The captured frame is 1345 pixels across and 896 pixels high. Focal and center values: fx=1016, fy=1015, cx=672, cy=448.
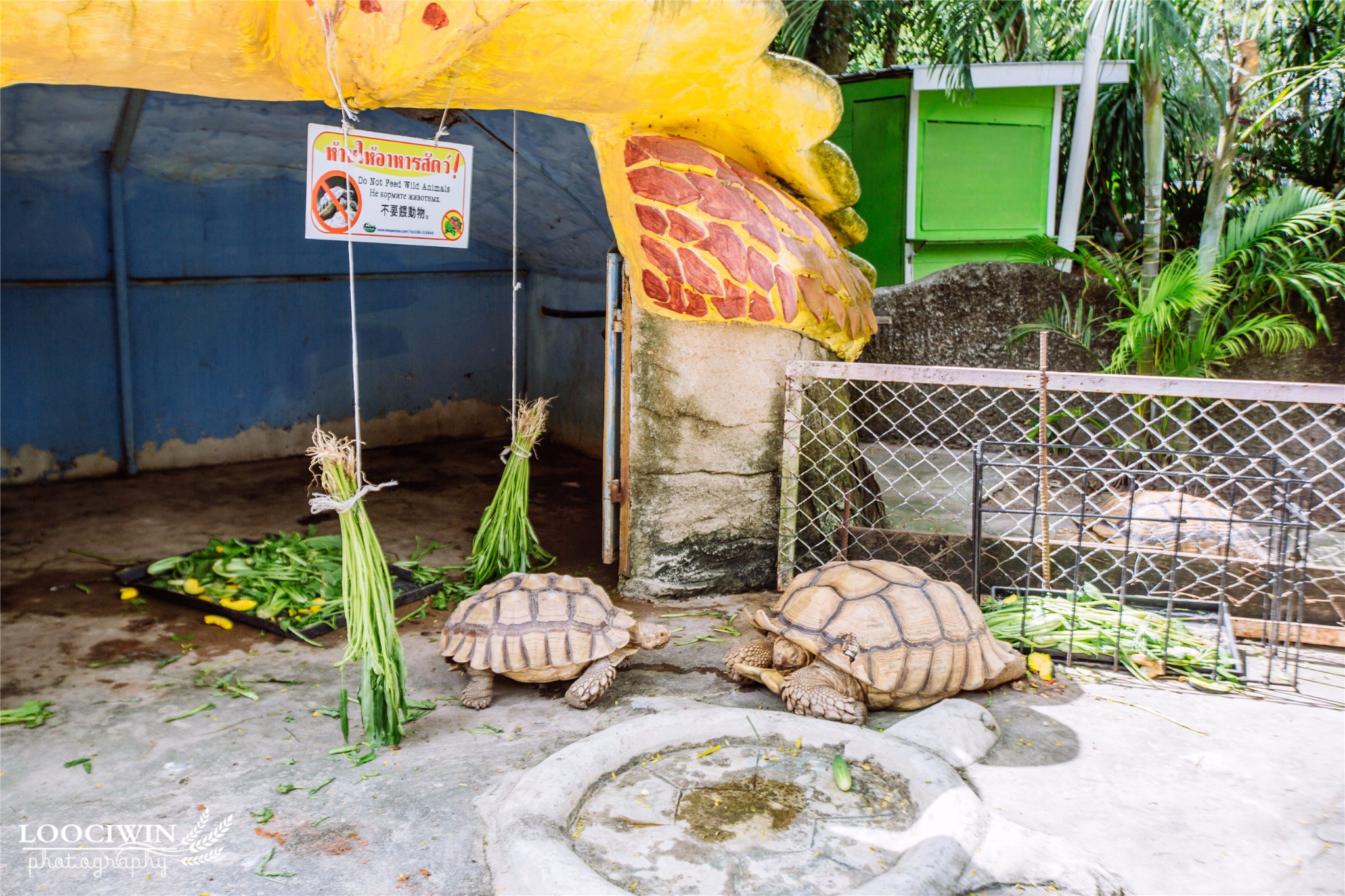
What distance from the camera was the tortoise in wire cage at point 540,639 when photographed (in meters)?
4.54

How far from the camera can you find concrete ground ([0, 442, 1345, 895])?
3.34 m

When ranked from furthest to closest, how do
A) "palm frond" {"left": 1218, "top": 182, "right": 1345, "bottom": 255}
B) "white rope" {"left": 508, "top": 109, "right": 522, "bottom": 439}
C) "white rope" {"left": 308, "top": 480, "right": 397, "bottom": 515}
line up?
"palm frond" {"left": 1218, "top": 182, "right": 1345, "bottom": 255}, "white rope" {"left": 508, "top": 109, "right": 522, "bottom": 439}, "white rope" {"left": 308, "top": 480, "right": 397, "bottom": 515}

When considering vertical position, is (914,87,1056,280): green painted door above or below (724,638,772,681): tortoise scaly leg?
above

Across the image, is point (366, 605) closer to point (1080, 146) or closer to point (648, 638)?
point (648, 638)

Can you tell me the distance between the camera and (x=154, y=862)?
3.36 metres

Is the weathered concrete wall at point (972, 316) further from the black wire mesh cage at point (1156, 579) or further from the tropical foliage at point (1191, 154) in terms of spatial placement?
the black wire mesh cage at point (1156, 579)

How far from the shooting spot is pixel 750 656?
15.6 feet

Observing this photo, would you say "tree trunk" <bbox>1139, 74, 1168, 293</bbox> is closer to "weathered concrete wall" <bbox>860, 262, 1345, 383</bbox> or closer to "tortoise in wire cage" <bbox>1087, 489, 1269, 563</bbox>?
"weathered concrete wall" <bbox>860, 262, 1345, 383</bbox>

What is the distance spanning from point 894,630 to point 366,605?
221 cm

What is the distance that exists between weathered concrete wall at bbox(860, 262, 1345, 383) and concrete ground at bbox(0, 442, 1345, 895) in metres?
3.77

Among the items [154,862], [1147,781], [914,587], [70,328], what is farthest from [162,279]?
[1147,781]

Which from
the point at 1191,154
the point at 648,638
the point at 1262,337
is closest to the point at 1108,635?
the point at 648,638

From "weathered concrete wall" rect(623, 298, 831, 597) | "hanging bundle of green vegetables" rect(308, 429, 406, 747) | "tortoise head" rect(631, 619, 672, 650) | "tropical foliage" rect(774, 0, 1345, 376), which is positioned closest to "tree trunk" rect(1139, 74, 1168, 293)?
"tropical foliage" rect(774, 0, 1345, 376)

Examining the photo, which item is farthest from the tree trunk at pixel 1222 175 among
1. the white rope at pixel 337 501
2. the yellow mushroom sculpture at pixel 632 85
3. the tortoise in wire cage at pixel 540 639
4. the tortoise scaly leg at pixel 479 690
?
→ the white rope at pixel 337 501
